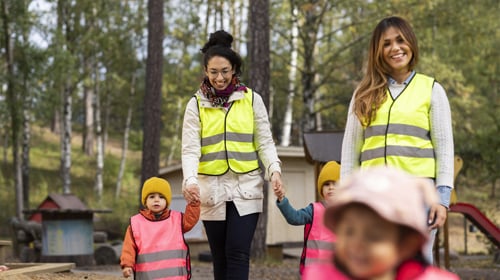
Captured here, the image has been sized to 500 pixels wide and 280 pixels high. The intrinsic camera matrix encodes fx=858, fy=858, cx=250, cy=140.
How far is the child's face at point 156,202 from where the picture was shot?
656 cm

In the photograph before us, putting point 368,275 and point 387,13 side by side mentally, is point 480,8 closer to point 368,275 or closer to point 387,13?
point 387,13

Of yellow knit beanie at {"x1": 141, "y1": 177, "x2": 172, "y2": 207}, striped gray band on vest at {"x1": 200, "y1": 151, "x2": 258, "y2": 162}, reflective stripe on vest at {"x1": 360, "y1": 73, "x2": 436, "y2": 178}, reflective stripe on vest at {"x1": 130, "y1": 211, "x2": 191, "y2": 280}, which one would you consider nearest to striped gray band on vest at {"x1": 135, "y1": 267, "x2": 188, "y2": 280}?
reflective stripe on vest at {"x1": 130, "y1": 211, "x2": 191, "y2": 280}

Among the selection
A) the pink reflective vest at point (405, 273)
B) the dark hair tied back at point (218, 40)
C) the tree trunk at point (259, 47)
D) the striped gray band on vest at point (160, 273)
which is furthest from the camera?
the tree trunk at point (259, 47)

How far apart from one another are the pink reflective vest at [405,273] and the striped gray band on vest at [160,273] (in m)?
3.93

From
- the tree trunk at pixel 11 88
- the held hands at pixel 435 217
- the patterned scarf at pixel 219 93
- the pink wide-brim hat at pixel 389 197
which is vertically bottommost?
the held hands at pixel 435 217

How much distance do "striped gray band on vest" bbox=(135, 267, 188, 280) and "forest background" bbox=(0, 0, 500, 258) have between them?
404 inches

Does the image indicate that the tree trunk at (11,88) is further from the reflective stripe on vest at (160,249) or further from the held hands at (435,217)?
the held hands at (435,217)

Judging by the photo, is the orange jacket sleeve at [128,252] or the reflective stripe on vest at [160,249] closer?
the orange jacket sleeve at [128,252]

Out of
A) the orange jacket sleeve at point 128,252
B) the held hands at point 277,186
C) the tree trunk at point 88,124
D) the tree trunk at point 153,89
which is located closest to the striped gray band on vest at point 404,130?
the held hands at point 277,186

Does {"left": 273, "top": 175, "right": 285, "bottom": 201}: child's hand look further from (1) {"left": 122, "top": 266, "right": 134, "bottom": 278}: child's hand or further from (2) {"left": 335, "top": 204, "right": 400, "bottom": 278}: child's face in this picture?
(2) {"left": 335, "top": 204, "right": 400, "bottom": 278}: child's face

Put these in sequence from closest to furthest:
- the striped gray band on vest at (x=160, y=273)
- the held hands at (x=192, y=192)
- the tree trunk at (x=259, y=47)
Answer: the held hands at (x=192, y=192) < the striped gray band on vest at (x=160, y=273) < the tree trunk at (x=259, y=47)

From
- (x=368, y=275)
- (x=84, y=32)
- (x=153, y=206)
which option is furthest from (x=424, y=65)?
(x=368, y=275)

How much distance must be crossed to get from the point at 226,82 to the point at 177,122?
34.9 metres

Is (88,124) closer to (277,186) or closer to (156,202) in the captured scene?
(156,202)
